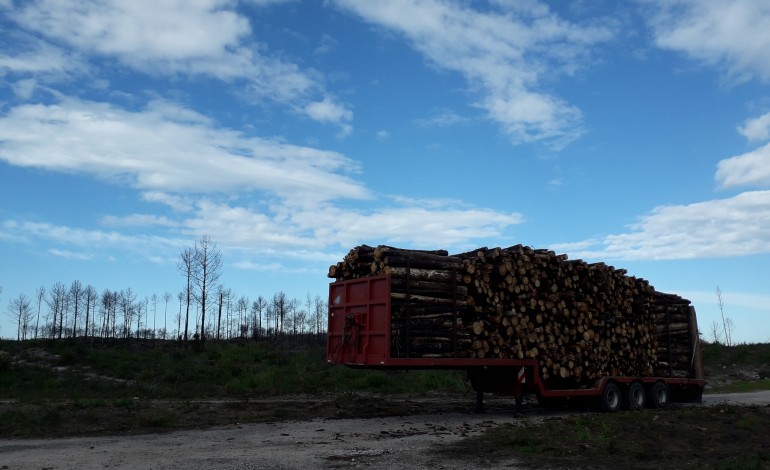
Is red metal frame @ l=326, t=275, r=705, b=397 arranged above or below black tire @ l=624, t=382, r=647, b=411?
above

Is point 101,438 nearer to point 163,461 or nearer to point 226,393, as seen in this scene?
point 163,461

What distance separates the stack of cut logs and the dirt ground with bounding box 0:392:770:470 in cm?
163

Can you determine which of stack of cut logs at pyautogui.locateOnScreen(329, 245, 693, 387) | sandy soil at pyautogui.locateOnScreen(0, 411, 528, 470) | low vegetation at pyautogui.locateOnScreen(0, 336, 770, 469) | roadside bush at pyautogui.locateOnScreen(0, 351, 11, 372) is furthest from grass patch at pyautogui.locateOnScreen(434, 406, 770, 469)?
roadside bush at pyautogui.locateOnScreen(0, 351, 11, 372)

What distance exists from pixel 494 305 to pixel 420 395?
836 centimetres

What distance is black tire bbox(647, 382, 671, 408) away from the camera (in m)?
17.7

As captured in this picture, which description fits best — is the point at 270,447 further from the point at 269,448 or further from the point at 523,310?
the point at 523,310

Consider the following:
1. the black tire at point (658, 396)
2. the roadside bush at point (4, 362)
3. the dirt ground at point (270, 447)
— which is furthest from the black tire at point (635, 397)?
the roadside bush at point (4, 362)

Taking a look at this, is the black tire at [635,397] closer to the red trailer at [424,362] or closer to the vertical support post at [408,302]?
the red trailer at [424,362]

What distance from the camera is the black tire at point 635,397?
16922 mm

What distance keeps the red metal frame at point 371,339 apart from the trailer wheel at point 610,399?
0.97 metres

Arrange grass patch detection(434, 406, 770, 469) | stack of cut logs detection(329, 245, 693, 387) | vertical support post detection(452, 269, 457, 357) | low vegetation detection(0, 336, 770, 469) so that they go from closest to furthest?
1. grass patch detection(434, 406, 770, 469)
2. low vegetation detection(0, 336, 770, 469)
3. stack of cut logs detection(329, 245, 693, 387)
4. vertical support post detection(452, 269, 457, 357)

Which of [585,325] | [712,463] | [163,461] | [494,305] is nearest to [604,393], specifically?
[585,325]

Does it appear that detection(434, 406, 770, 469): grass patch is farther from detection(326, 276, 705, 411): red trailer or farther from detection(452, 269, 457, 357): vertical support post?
detection(452, 269, 457, 357): vertical support post

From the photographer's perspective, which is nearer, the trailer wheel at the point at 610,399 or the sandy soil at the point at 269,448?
the sandy soil at the point at 269,448
